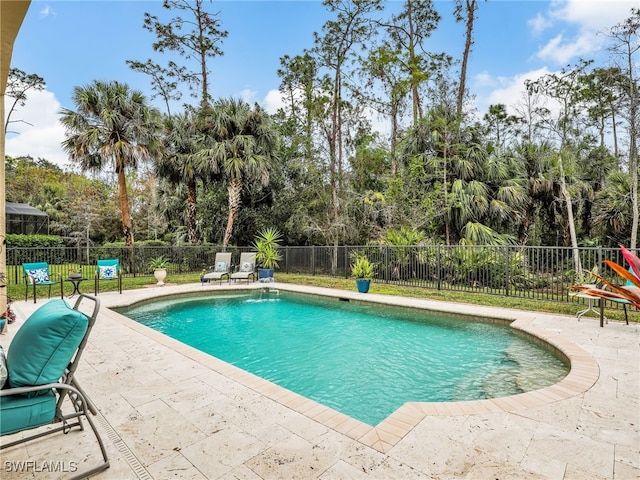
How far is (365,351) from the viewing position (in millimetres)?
5027

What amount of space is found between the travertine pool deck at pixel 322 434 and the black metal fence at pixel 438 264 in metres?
4.36

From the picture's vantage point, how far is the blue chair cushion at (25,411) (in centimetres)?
165

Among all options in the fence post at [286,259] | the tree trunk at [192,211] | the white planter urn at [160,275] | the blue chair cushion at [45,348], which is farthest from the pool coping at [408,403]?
the tree trunk at [192,211]

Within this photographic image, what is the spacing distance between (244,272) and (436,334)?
7641 mm

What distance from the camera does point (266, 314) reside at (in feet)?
25.1

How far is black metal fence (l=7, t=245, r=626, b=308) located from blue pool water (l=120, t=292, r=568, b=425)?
2523 mm

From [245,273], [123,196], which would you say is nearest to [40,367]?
[245,273]

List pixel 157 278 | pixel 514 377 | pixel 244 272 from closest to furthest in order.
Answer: pixel 514 377 → pixel 157 278 → pixel 244 272

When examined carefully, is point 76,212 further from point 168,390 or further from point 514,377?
point 514,377

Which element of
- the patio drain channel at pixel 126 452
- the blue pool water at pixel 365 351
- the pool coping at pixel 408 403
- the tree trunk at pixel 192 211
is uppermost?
the tree trunk at pixel 192 211

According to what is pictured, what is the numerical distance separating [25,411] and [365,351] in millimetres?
4097

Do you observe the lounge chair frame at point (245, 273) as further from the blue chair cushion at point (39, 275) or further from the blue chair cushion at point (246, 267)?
the blue chair cushion at point (39, 275)

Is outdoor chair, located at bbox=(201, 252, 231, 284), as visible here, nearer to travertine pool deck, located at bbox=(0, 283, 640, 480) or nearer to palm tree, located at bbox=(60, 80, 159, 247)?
palm tree, located at bbox=(60, 80, 159, 247)

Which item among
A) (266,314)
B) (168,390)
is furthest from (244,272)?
(168,390)
